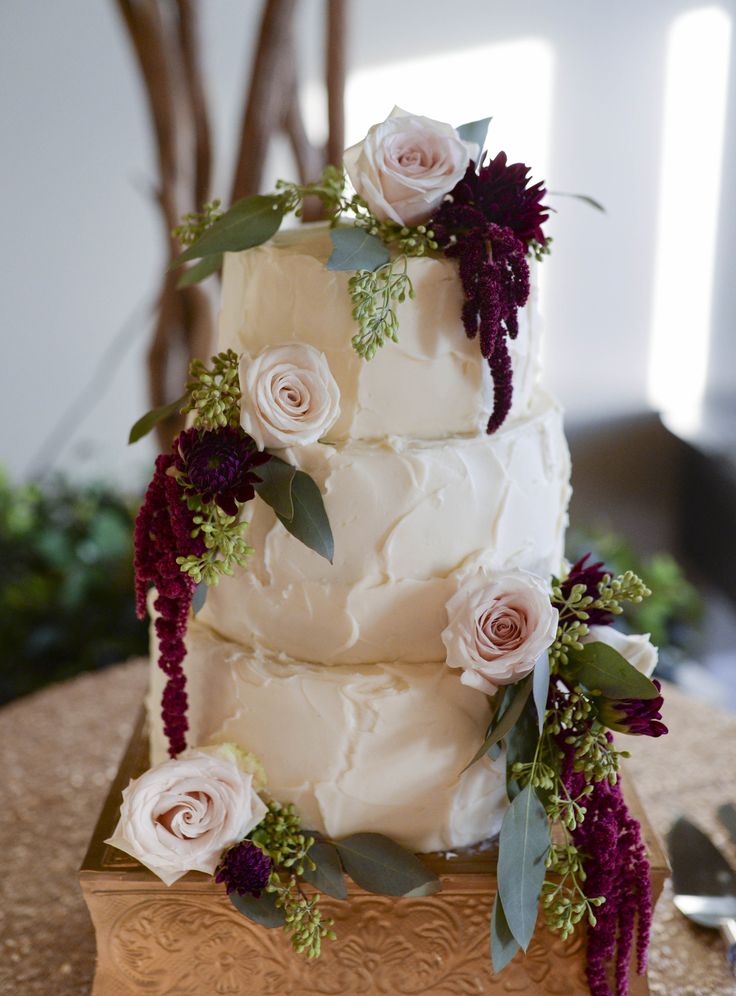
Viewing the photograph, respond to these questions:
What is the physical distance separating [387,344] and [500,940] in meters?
0.83

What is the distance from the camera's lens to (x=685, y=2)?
150 inches

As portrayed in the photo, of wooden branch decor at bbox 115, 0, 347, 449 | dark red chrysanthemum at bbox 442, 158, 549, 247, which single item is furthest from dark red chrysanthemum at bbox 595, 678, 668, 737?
wooden branch decor at bbox 115, 0, 347, 449

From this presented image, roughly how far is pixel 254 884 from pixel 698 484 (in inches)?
135

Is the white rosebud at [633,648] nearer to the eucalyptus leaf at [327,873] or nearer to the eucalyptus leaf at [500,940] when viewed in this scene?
the eucalyptus leaf at [500,940]

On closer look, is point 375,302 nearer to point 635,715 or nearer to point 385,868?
point 635,715

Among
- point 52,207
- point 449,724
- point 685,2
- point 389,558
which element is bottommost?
point 449,724

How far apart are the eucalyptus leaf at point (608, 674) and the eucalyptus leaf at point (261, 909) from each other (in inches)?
20.9

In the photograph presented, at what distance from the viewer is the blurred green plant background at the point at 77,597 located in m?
3.23

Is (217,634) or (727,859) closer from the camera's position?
(217,634)

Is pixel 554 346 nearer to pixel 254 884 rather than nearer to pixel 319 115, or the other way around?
pixel 319 115

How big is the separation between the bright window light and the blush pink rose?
3100 millimetres

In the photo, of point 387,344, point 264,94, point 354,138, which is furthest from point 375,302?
point 354,138

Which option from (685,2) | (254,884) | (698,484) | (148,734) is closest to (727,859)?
(254,884)

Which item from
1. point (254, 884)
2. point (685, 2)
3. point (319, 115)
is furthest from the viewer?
point (319, 115)
